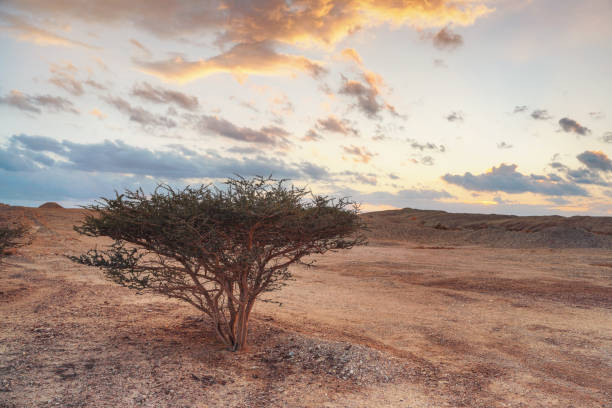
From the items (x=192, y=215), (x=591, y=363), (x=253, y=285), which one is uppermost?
(x=192, y=215)

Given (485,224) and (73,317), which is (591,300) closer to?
(73,317)

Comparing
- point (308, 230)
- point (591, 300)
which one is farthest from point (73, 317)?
point (591, 300)

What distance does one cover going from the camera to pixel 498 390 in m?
6.95

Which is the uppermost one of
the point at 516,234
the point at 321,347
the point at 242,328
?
the point at 516,234

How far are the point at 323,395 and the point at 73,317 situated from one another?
7.00 m

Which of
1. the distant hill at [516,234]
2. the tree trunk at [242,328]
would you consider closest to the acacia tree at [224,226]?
the tree trunk at [242,328]

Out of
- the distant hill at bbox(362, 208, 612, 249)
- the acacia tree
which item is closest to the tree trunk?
the acacia tree

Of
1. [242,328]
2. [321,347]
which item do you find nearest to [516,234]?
[321,347]

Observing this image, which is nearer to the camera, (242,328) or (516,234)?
(242,328)

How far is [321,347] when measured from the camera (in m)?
8.12

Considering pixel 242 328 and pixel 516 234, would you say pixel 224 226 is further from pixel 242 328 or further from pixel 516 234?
pixel 516 234

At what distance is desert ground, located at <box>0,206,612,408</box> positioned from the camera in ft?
20.9

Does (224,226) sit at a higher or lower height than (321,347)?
higher

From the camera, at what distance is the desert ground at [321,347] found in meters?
6.38
